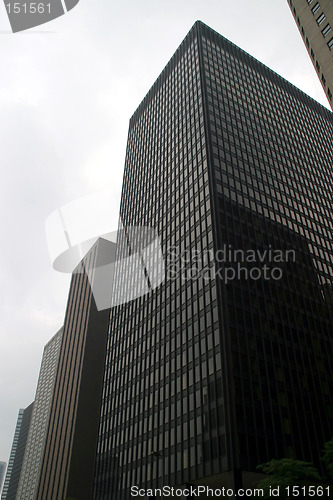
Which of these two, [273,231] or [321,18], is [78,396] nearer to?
[273,231]

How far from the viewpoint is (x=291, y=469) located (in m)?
37.9

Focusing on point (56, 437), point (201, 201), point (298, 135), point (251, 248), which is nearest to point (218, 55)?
point (298, 135)

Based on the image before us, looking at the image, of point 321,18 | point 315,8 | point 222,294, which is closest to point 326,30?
point 321,18

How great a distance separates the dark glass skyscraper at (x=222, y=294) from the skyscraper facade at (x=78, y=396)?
90.2ft

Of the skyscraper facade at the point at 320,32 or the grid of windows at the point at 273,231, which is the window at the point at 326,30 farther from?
the grid of windows at the point at 273,231

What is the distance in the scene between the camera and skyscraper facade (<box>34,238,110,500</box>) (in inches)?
3898

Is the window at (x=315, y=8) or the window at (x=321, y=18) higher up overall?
the window at (x=315, y=8)

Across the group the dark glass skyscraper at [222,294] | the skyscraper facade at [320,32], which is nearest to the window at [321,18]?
the skyscraper facade at [320,32]

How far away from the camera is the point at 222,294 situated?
192ft

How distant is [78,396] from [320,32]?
91999 millimetres

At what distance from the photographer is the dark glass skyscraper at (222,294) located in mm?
52438

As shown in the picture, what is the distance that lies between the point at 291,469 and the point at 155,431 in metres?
27.1

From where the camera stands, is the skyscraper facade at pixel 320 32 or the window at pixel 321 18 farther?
the window at pixel 321 18

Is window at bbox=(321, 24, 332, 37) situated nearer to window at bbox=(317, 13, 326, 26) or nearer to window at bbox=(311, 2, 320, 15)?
window at bbox=(317, 13, 326, 26)
